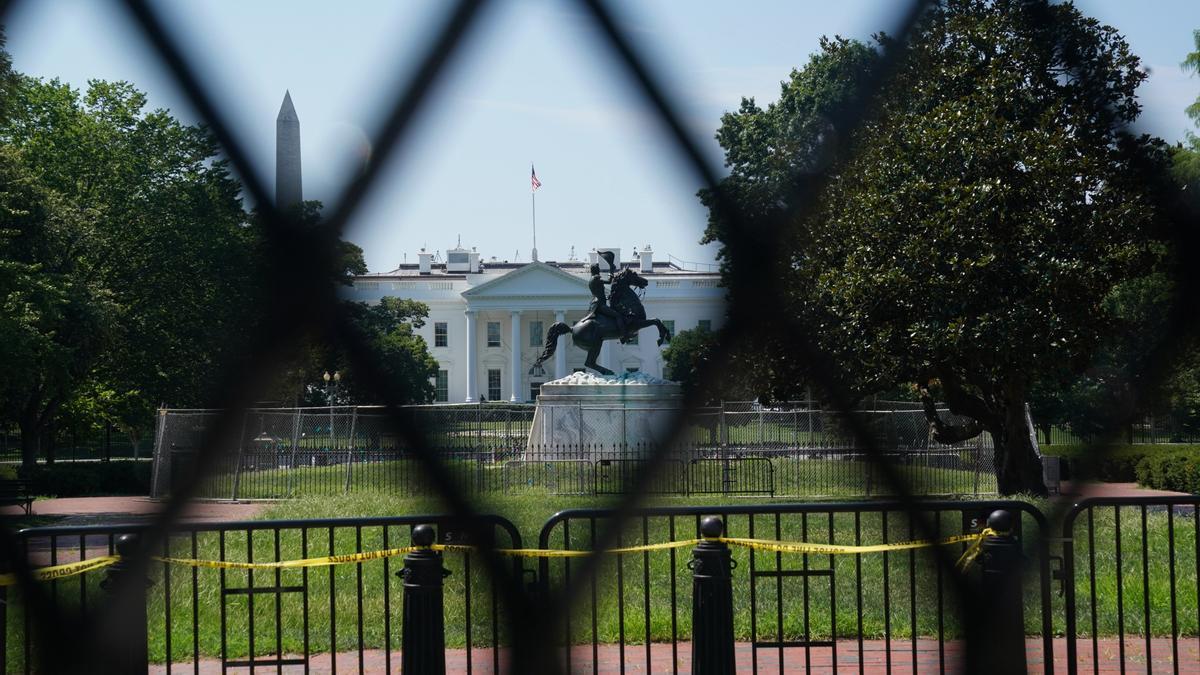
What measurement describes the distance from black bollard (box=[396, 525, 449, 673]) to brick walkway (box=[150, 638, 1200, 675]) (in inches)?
64.2

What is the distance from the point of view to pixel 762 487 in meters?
16.2

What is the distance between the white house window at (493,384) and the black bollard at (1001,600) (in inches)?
835

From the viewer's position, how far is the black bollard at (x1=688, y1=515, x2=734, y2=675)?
3.15 metres

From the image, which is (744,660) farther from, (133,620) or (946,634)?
(133,620)

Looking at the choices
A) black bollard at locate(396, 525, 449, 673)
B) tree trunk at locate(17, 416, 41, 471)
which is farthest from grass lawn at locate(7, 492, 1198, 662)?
tree trunk at locate(17, 416, 41, 471)

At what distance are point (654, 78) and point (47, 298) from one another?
1440 centimetres

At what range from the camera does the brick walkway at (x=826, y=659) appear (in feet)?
15.5

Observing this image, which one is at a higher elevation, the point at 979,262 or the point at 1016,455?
the point at 979,262

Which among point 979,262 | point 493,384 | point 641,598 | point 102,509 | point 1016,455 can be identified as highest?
point 979,262

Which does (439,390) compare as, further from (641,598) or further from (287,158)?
(287,158)

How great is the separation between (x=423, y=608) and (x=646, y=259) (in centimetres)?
177

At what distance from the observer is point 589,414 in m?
17.8

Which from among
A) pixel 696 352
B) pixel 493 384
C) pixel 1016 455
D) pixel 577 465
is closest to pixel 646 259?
pixel 696 352

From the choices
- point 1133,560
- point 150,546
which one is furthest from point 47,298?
point 150,546
